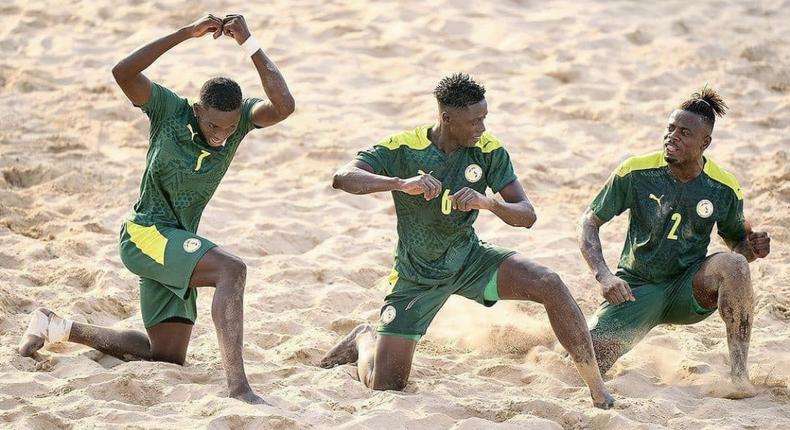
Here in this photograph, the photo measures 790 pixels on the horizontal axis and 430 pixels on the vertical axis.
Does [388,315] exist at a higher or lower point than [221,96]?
lower

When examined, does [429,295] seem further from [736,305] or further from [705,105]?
[705,105]

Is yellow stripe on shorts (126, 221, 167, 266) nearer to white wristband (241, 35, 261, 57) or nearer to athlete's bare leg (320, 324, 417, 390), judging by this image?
white wristband (241, 35, 261, 57)

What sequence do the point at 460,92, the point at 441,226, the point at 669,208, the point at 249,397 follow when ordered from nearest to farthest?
the point at 249,397 → the point at 460,92 → the point at 441,226 → the point at 669,208

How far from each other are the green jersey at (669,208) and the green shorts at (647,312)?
85mm

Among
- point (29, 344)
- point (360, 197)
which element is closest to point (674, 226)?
point (360, 197)

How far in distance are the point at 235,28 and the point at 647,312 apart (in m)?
2.37

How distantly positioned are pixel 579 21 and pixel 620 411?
20.0 feet

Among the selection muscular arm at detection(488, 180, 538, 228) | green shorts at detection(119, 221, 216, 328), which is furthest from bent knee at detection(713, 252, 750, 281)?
green shorts at detection(119, 221, 216, 328)

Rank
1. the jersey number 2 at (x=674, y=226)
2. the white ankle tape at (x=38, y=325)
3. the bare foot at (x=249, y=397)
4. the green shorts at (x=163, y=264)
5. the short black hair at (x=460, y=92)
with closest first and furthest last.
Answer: the bare foot at (x=249, y=397), the green shorts at (x=163, y=264), the short black hair at (x=460, y=92), the white ankle tape at (x=38, y=325), the jersey number 2 at (x=674, y=226)

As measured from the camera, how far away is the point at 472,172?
17.6ft

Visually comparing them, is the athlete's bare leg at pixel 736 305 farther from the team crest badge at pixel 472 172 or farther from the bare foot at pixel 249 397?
Result: the bare foot at pixel 249 397

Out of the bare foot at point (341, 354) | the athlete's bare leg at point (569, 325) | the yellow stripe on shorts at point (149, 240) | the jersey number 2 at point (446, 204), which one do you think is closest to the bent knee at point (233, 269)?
the yellow stripe on shorts at point (149, 240)

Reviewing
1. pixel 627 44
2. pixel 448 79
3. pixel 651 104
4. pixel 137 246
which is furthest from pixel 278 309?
pixel 627 44

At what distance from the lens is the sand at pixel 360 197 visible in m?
5.04
